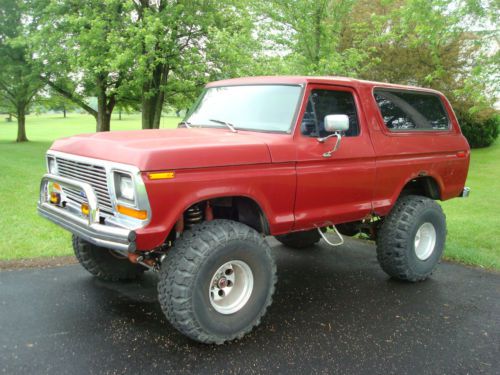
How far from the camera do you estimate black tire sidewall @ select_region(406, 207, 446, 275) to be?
4945 mm

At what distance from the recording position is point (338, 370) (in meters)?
3.20

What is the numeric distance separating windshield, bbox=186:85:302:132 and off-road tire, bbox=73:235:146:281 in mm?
1600

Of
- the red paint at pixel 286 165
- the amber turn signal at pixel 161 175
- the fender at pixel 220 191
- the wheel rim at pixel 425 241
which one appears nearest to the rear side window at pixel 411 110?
the red paint at pixel 286 165

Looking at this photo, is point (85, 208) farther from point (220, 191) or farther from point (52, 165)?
point (220, 191)

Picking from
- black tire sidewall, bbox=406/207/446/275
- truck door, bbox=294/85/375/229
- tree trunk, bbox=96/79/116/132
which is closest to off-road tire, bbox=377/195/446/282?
black tire sidewall, bbox=406/207/446/275

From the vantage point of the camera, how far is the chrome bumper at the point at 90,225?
3.12 metres

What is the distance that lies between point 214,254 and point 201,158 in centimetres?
72

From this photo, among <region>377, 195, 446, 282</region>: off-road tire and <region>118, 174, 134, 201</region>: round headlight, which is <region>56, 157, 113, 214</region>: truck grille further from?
<region>377, 195, 446, 282</region>: off-road tire

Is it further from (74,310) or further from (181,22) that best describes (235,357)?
(181,22)

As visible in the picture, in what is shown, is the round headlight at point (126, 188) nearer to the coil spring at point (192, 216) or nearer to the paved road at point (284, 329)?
the coil spring at point (192, 216)

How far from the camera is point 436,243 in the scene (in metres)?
5.28

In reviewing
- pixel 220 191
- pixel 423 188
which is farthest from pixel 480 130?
pixel 220 191

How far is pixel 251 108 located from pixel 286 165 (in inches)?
31.7

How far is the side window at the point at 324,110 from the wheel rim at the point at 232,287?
1.30 m
